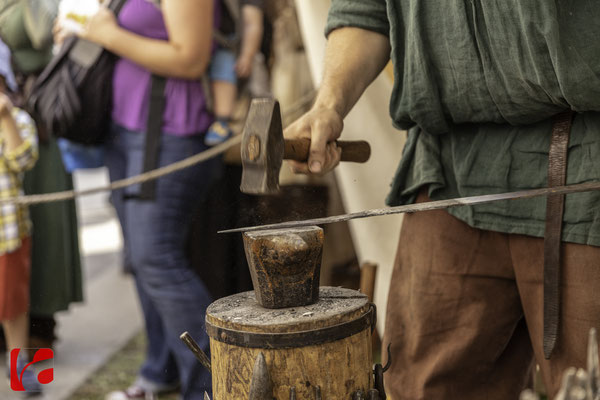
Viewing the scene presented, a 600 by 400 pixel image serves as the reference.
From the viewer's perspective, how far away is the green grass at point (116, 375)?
324 centimetres

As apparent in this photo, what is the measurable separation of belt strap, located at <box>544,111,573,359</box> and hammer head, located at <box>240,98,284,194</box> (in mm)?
495

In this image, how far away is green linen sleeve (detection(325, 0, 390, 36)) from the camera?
57.3 inches

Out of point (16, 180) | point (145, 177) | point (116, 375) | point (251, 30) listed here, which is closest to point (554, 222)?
point (145, 177)

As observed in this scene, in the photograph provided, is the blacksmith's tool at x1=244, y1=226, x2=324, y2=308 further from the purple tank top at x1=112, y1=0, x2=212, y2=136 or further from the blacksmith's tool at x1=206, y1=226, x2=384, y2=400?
the purple tank top at x1=112, y1=0, x2=212, y2=136

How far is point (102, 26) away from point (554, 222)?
178cm

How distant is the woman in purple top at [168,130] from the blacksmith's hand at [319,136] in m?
1.16

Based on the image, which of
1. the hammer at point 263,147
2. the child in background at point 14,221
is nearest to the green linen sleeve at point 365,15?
the hammer at point 263,147

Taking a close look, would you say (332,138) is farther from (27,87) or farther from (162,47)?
(27,87)

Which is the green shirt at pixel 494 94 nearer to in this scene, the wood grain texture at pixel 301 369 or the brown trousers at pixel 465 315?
the brown trousers at pixel 465 315

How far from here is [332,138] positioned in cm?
137

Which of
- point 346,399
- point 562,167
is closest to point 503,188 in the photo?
point 562,167

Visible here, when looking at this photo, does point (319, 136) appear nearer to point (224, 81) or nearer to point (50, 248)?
point (224, 81)

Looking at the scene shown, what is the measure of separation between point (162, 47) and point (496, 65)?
1.47 metres

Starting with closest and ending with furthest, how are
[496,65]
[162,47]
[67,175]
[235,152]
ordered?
1. [496,65]
2. [162,47]
3. [235,152]
4. [67,175]
